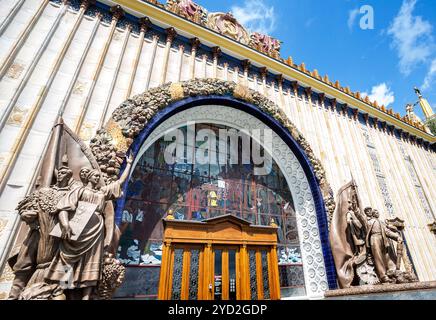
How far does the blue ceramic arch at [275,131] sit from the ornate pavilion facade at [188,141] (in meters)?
0.03

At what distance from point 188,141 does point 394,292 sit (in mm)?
6033

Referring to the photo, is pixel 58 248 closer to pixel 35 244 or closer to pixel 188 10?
pixel 35 244

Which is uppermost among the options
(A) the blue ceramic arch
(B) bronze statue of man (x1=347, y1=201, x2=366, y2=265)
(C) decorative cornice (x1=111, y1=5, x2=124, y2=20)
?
(C) decorative cornice (x1=111, y1=5, x2=124, y2=20)

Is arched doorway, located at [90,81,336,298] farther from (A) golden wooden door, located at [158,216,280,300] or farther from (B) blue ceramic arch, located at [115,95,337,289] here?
(A) golden wooden door, located at [158,216,280,300]

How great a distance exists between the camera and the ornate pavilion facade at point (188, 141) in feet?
14.6

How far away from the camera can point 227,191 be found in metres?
6.75

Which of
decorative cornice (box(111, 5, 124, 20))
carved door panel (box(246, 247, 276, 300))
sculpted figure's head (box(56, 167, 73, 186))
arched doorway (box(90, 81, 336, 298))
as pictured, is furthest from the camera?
decorative cornice (box(111, 5, 124, 20))

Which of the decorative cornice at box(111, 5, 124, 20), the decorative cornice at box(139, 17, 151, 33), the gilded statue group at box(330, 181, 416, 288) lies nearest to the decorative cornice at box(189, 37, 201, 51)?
the decorative cornice at box(139, 17, 151, 33)

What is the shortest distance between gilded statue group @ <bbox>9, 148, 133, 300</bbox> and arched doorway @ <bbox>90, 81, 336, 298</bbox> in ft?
4.34

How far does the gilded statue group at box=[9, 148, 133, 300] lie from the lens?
268cm

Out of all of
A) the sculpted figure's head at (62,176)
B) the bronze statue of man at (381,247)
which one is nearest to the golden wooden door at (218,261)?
the bronze statue of man at (381,247)

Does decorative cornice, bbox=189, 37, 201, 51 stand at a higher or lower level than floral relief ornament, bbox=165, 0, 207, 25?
lower

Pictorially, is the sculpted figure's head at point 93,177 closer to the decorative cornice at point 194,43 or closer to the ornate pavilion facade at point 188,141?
the ornate pavilion facade at point 188,141

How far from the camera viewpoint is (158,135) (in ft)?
19.2
